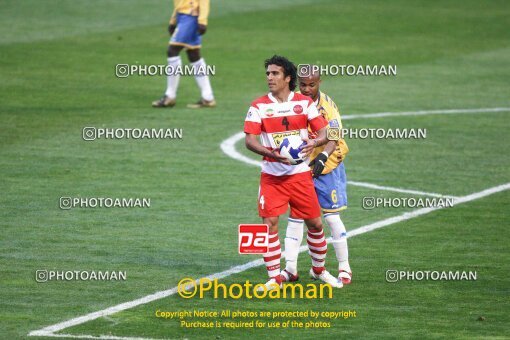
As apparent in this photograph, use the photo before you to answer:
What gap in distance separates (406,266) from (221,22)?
22.2m

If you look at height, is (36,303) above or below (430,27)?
below

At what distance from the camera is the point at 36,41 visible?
29.5 metres

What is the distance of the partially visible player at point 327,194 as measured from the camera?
1200 cm

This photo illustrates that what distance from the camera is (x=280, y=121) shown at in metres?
11.6

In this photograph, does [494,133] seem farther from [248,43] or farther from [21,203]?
[248,43]

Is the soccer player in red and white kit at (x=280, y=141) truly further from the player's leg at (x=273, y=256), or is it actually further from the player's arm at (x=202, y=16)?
the player's arm at (x=202, y=16)

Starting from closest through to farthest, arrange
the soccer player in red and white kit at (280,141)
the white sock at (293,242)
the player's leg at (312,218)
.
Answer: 1. the soccer player in red and white kit at (280,141)
2. the player's leg at (312,218)
3. the white sock at (293,242)

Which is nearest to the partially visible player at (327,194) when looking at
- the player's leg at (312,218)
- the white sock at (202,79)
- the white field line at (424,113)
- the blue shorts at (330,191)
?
the blue shorts at (330,191)

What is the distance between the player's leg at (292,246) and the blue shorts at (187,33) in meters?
10.8

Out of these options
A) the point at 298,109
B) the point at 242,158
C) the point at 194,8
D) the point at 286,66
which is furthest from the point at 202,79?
the point at 298,109

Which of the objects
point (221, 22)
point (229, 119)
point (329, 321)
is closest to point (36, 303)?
point (329, 321)

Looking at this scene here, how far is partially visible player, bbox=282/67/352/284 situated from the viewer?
39.4 ft

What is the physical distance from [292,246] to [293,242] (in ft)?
0.14

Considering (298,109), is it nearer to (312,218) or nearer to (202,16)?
(312,218)
